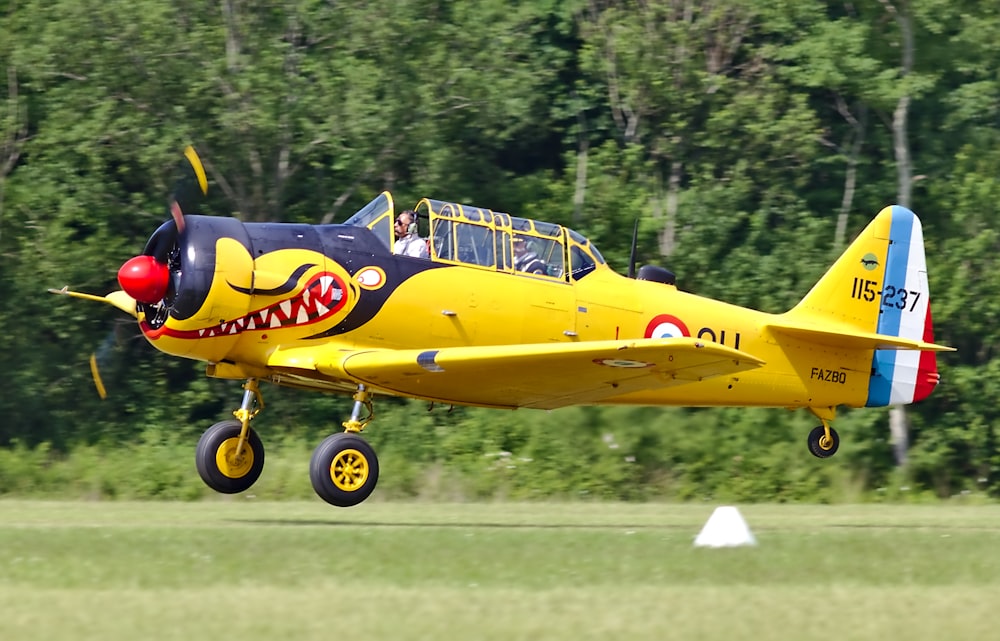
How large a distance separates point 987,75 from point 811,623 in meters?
19.7

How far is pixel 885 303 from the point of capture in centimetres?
1470

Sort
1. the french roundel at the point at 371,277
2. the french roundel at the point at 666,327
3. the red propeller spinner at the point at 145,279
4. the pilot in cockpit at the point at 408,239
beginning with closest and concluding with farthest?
1. the red propeller spinner at the point at 145,279
2. the french roundel at the point at 371,277
3. the pilot in cockpit at the point at 408,239
4. the french roundel at the point at 666,327

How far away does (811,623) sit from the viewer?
271 inches

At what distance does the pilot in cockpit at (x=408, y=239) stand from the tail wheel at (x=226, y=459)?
79.2 inches

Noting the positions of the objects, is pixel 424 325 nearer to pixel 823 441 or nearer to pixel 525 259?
pixel 525 259

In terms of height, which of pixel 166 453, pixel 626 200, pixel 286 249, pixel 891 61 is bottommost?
pixel 166 453

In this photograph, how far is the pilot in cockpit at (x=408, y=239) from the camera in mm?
11906

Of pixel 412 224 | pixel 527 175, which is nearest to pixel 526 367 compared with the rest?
pixel 412 224

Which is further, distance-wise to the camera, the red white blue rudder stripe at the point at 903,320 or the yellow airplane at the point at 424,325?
the red white blue rudder stripe at the point at 903,320

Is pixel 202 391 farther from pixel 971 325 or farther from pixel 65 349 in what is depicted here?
pixel 971 325

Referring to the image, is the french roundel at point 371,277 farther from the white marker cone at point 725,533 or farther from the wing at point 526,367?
the white marker cone at point 725,533

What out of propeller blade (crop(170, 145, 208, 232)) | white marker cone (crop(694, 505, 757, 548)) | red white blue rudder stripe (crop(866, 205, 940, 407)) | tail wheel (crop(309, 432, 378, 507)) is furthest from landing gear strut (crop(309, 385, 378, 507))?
red white blue rudder stripe (crop(866, 205, 940, 407))

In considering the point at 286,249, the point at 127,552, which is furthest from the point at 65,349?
the point at 127,552

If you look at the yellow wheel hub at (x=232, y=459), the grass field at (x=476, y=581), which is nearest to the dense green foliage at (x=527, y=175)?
the yellow wheel hub at (x=232, y=459)
